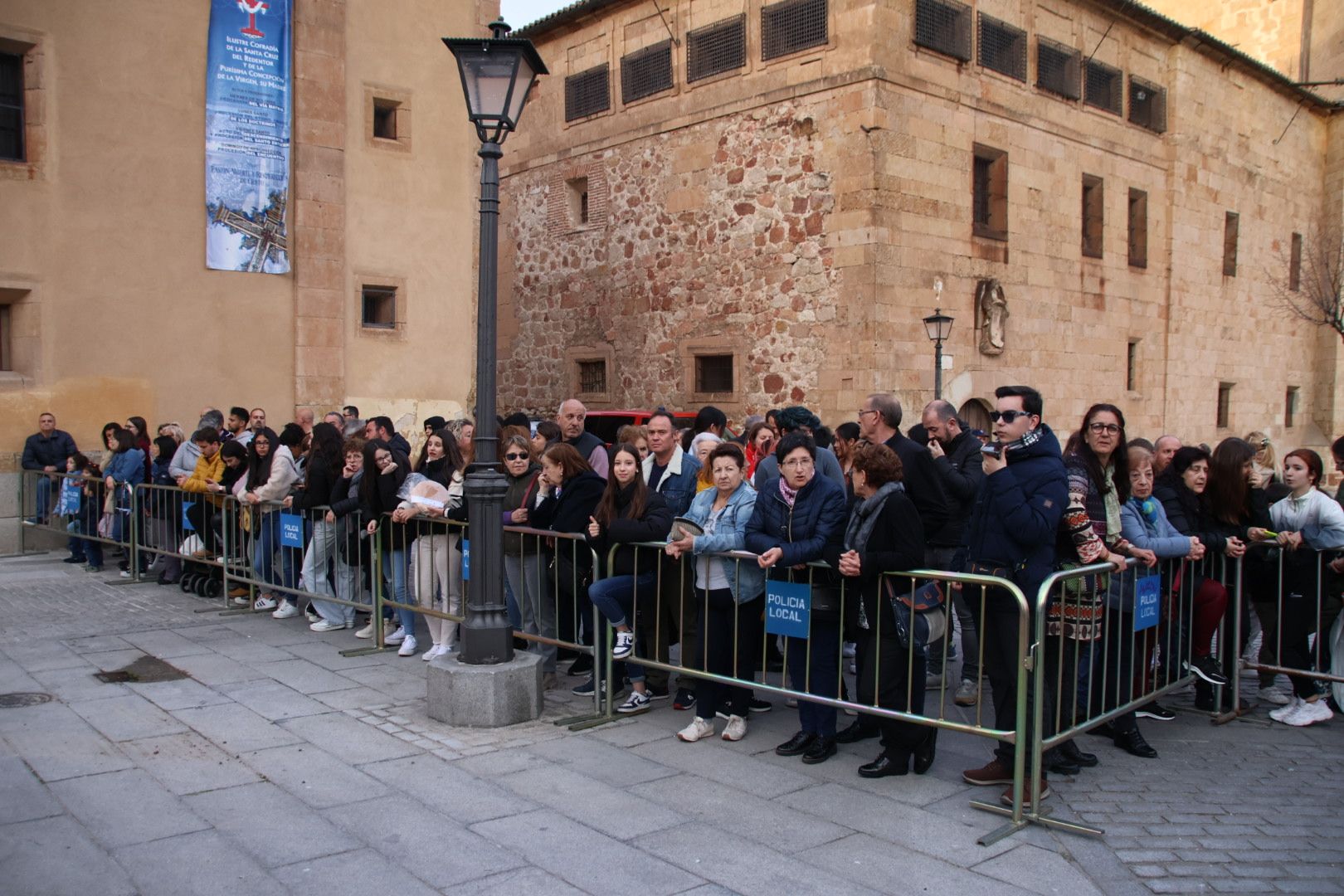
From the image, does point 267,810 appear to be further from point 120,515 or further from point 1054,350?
point 1054,350

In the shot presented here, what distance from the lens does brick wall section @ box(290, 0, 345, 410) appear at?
15484 millimetres

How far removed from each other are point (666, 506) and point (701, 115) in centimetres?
1463

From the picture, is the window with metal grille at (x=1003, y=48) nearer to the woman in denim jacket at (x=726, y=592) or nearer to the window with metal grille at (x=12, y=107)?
the window with metal grille at (x=12, y=107)

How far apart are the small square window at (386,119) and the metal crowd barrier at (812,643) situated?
1182cm

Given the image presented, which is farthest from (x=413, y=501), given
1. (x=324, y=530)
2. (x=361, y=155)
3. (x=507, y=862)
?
(x=361, y=155)

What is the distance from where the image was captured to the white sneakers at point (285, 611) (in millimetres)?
9859

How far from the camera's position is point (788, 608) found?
5984 millimetres

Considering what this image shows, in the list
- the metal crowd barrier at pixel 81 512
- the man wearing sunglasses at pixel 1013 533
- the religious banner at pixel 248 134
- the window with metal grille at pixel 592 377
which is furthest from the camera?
the window with metal grille at pixel 592 377

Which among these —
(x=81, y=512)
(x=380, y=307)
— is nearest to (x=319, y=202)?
(x=380, y=307)

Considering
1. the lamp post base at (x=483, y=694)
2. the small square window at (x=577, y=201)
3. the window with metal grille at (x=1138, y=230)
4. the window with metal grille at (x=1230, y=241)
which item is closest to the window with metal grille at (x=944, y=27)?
the window with metal grille at (x=1138, y=230)

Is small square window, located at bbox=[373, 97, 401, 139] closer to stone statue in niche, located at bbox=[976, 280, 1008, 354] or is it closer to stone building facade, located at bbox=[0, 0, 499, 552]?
stone building facade, located at bbox=[0, 0, 499, 552]

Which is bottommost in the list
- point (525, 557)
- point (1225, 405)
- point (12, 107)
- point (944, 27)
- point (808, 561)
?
point (525, 557)

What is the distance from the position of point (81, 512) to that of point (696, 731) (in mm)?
9431

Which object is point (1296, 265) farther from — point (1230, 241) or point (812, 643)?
point (812, 643)
